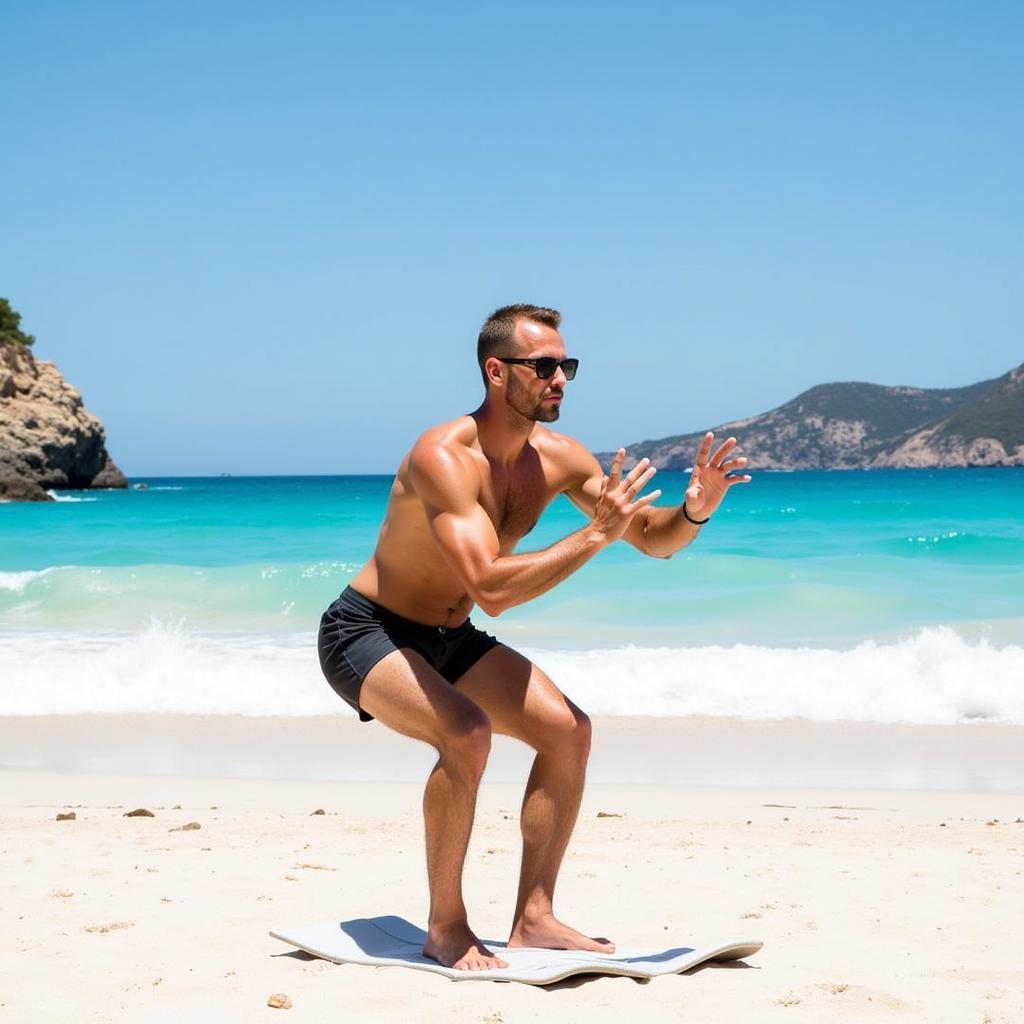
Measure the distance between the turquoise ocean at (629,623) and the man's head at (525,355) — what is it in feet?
25.2

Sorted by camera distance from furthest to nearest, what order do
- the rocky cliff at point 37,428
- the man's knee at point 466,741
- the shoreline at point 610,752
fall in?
the rocky cliff at point 37,428
the shoreline at point 610,752
the man's knee at point 466,741

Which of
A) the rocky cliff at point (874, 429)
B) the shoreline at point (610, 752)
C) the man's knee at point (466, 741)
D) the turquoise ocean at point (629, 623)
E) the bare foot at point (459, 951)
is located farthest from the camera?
the rocky cliff at point (874, 429)

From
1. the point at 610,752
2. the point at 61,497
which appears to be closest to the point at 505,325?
the point at 610,752

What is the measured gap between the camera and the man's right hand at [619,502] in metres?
3.72

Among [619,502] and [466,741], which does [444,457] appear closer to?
[619,502]

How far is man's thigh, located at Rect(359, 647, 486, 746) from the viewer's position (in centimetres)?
399

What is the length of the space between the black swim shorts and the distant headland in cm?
5869

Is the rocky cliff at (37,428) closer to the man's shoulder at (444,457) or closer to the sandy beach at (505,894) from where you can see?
the sandy beach at (505,894)

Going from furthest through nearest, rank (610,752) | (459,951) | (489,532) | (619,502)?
1. (610,752)
2. (459,951)
3. (489,532)
4. (619,502)

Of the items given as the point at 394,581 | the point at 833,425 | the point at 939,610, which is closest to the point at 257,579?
the point at 939,610

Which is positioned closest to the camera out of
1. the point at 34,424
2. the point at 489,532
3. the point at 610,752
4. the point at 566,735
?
the point at 489,532

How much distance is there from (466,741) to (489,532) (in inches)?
24.6

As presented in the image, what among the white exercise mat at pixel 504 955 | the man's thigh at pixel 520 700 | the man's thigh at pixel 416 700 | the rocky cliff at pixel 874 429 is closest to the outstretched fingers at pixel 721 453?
the man's thigh at pixel 520 700

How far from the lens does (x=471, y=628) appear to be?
4445 mm
